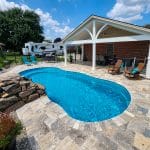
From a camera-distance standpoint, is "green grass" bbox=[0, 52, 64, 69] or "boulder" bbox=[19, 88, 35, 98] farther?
"green grass" bbox=[0, 52, 64, 69]

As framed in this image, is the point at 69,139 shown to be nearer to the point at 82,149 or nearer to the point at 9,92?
the point at 82,149

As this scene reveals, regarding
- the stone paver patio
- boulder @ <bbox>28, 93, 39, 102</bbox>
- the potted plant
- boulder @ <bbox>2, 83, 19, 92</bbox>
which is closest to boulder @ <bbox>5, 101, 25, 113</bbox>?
the stone paver patio

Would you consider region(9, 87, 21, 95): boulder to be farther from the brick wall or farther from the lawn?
the brick wall

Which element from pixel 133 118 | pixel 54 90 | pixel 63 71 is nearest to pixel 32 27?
pixel 63 71

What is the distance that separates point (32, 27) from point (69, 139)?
107 ft

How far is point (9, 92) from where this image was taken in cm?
551

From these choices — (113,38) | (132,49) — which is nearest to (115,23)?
(113,38)

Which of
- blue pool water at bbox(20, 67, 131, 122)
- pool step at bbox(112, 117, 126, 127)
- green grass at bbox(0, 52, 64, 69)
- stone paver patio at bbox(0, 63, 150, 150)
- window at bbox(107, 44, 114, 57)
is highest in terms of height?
window at bbox(107, 44, 114, 57)

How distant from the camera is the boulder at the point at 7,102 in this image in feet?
16.9

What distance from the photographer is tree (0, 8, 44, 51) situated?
29.5 metres

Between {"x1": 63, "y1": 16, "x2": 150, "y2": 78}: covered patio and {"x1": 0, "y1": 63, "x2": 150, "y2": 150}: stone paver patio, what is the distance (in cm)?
539

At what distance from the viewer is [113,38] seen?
10.0m

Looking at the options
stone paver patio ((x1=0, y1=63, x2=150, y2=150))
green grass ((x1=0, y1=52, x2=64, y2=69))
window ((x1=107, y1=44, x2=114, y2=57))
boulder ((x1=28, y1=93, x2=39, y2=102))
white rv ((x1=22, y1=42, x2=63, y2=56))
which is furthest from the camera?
white rv ((x1=22, y1=42, x2=63, y2=56))

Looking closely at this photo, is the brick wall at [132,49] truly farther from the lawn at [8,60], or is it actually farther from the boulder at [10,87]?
the lawn at [8,60]
